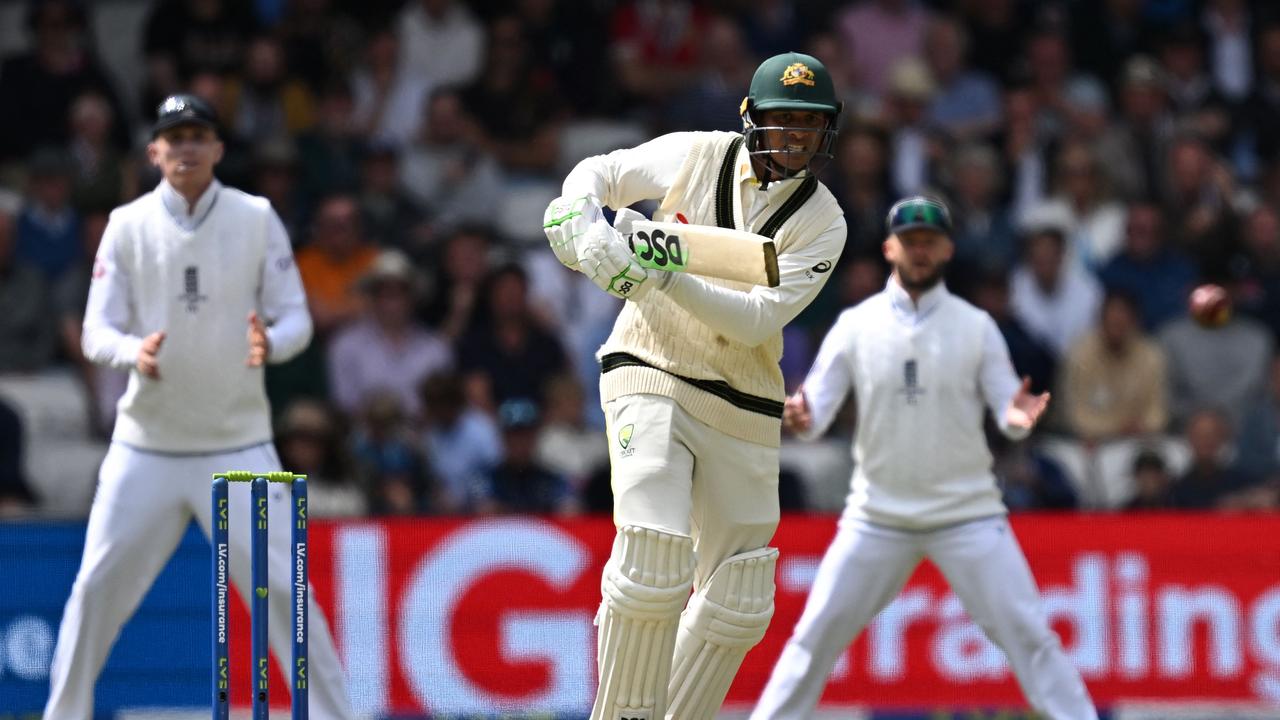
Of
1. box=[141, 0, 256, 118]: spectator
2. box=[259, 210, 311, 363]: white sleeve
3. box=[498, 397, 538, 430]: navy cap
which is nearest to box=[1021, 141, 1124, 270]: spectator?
box=[498, 397, 538, 430]: navy cap

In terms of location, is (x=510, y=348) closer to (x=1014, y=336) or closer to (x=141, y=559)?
(x=1014, y=336)

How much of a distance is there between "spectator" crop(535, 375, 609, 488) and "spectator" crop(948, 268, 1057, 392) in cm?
241

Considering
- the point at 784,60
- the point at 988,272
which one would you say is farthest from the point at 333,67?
the point at 784,60

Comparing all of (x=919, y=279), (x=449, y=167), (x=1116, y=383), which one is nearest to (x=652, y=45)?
(x=449, y=167)

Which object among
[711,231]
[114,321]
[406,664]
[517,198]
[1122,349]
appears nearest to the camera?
[711,231]

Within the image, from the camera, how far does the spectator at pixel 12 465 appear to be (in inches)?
414

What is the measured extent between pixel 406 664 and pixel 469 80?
17.2ft

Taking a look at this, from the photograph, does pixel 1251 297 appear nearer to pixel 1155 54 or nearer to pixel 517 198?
pixel 1155 54

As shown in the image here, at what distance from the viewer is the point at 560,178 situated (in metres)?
13.3

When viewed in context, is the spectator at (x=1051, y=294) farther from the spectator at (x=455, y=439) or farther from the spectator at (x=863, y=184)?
the spectator at (x=455, y=439)

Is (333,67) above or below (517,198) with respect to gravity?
above

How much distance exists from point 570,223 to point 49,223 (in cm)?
691

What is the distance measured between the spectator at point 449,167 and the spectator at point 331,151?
368 mm

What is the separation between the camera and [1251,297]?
40.7ft
